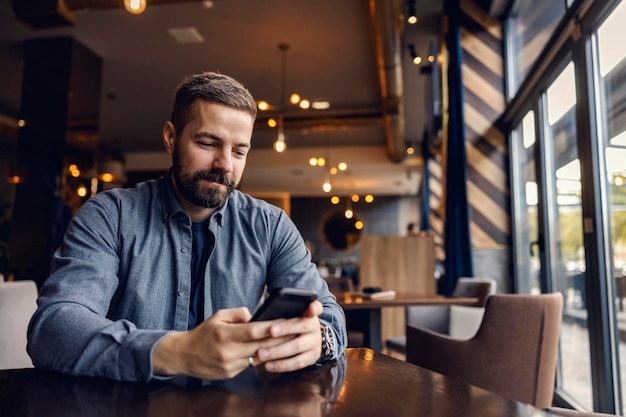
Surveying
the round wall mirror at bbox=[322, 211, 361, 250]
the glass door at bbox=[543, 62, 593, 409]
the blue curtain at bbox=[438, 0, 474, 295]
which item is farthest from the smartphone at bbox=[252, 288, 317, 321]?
the round wall mirror at bbox=[322, 211, 361, 250]

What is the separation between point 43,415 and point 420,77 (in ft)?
24.6

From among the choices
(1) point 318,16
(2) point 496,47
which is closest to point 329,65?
(1) point 318,16

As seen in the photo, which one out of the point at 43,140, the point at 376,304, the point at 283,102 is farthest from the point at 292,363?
the point at 283,102

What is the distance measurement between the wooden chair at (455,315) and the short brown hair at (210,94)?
8.68 ft

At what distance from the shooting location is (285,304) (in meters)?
0.87

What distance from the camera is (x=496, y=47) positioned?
207 inches

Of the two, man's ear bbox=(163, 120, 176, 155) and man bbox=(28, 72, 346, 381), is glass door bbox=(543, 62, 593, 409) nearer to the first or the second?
man bbox=(28, 72, 346, 381)

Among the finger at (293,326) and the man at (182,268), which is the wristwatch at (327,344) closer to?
the man at (182,268)

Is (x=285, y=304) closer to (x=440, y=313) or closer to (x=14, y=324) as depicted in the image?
(x=14, y=324)

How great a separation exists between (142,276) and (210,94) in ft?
1.68

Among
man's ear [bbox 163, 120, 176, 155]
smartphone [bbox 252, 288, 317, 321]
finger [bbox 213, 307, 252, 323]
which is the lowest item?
finger [bbox 213, 307, 252, 323]

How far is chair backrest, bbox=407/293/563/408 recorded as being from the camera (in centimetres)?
217

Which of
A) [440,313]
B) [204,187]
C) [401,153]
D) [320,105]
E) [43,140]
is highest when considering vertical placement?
[320,105]

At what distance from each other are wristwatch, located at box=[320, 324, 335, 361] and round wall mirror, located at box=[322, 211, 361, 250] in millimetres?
16071
